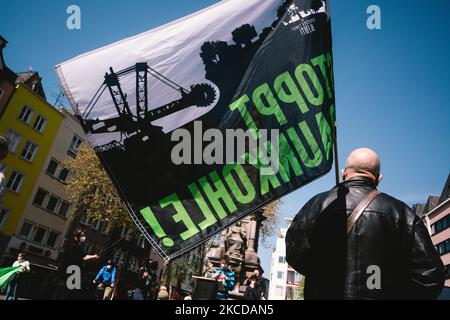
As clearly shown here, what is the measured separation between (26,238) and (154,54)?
100 feet

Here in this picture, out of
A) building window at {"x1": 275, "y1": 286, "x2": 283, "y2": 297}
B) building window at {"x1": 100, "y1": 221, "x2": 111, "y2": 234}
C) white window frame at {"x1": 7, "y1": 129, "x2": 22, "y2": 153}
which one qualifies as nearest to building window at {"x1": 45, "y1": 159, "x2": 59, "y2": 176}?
white window frame at {"x1": 7, "y1": 129, "x2": 22, "y2": 153}

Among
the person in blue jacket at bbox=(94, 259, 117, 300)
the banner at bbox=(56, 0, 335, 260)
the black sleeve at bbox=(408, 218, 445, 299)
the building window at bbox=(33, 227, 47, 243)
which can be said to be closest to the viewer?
the black sleeve at bbox=(408, 218, 445, 299)

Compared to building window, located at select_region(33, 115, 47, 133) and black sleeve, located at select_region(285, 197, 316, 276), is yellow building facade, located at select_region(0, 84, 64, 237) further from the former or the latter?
black sleeve, located at select_region(285, 197, 316, 276)

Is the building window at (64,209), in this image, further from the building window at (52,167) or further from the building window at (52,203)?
the building window at (52,167)

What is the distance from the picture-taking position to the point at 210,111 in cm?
312

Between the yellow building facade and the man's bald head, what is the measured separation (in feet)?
99.1

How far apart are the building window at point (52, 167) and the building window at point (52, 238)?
5930 mm

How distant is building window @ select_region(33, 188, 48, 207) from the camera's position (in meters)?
29.3

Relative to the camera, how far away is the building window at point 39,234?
28688 mm

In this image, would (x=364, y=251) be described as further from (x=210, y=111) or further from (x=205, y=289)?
(x=205, y=289)

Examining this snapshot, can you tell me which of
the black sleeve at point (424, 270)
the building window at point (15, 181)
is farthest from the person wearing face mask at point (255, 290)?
the building window at point (15, 181)

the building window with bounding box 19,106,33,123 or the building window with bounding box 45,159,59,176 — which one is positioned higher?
the building window with bounding box 19,106,33,123

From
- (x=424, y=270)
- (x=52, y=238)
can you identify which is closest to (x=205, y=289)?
(x=424, y=270)

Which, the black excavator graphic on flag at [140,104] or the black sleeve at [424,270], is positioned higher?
the black excavator graphic on flag at [140,104]
